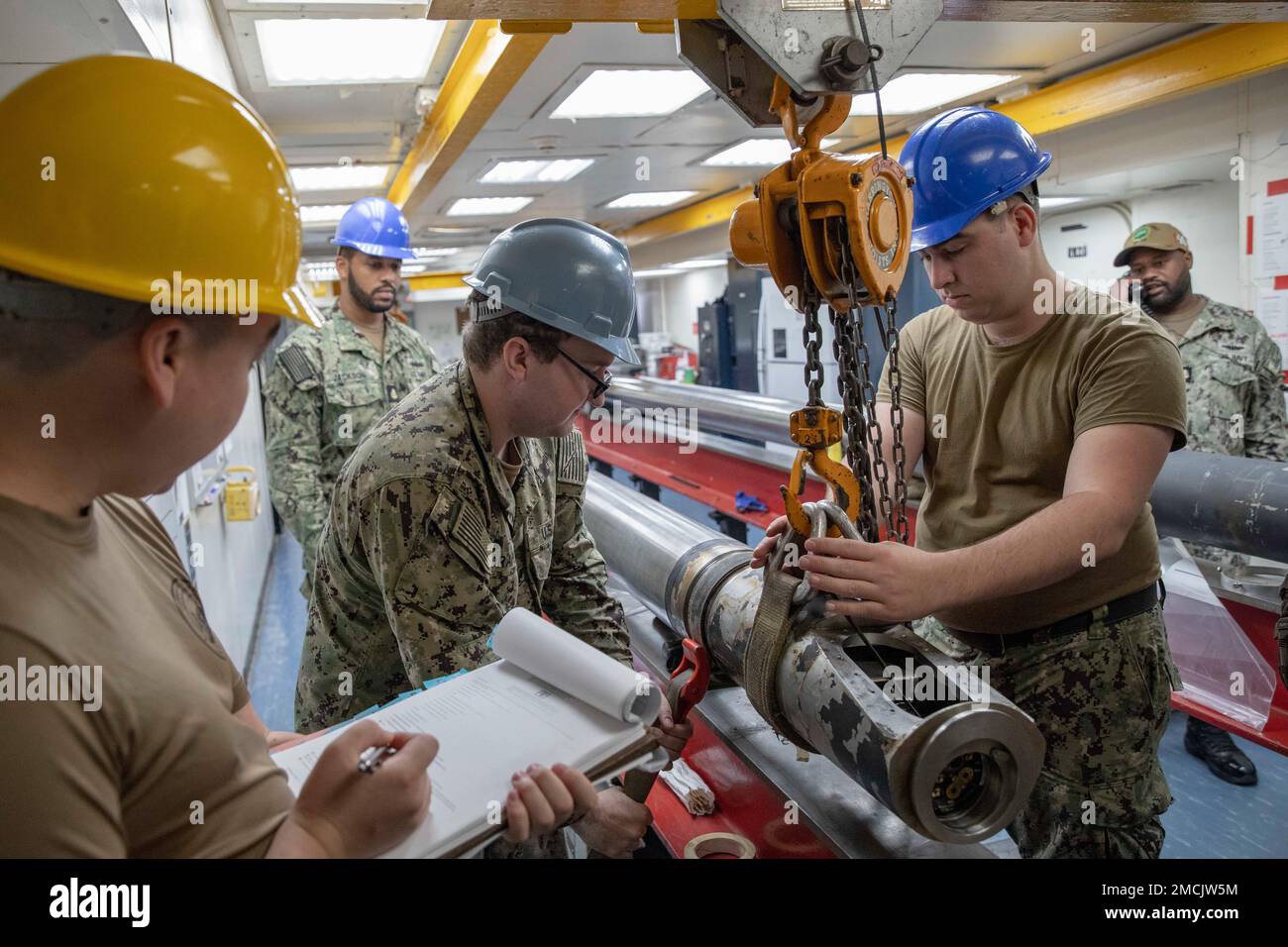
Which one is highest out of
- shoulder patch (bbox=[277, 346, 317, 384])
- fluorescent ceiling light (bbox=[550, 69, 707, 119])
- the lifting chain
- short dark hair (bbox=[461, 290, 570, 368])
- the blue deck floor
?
fluorescent ceiling light (bbox=[550, 69, 707, 119])

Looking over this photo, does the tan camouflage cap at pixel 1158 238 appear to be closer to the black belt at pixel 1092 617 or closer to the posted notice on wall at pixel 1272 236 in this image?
the posted notice on wall at pixel 1272 236

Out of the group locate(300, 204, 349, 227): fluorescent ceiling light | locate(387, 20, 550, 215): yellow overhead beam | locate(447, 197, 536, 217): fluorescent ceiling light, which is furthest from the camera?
locate(300, 204, 349, 227): fluorescent ceiling light

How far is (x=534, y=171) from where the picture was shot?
6312mm

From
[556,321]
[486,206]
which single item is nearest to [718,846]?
[556,321]

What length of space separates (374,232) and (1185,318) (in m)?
3.94

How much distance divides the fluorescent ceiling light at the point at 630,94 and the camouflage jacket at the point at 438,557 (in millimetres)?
2607

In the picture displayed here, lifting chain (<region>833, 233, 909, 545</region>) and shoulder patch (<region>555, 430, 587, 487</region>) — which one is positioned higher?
lifting chain (<region>833, 233, 909, 545</region>)

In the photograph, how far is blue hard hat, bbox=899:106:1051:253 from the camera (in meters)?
1.70

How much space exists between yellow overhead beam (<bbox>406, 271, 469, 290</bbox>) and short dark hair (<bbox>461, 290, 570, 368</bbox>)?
12.3 metres

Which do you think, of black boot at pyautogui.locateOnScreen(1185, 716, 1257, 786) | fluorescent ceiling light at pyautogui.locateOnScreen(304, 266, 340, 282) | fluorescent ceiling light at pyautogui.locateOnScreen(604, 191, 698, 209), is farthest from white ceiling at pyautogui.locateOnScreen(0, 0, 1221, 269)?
fluorescent ceiling light at pyautogui.locateOnScreen(304, 266, 340, 282)

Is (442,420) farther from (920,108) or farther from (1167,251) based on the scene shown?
(920,108)

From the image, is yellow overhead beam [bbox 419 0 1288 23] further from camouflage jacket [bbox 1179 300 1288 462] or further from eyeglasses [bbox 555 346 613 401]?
camouflage jacket [bbox 1179 300 1288 462]

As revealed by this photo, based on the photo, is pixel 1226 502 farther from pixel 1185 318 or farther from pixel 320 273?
pixel 320 273
